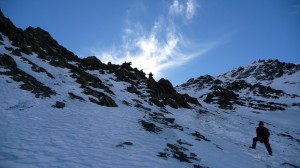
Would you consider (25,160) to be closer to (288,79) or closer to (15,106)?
(15,106)

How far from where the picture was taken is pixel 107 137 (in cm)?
1297

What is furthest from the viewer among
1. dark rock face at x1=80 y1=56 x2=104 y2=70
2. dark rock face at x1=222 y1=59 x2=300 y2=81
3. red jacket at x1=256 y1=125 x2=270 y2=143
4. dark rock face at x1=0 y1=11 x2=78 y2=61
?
dark rock face at x1=222 y1=59 x2=300 y2=81

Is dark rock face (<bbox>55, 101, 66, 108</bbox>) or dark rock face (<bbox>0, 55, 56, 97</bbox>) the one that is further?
dark rock face (<bbox>0, 55, 56, 97</bbox>)

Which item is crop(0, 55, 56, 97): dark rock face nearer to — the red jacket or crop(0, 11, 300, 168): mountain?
crop(0, 11, 300, 168): mountain

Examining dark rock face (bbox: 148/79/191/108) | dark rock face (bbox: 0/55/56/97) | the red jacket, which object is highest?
dark rock face (bbox: 148/79/191/108)

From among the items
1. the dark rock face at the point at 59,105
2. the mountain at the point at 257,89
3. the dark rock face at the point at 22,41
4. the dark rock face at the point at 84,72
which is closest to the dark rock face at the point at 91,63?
the dark rock face at the point at 84,72

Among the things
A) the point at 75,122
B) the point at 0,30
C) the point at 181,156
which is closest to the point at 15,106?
the point at 75,122

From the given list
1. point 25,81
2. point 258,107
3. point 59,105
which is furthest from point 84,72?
point 258,107

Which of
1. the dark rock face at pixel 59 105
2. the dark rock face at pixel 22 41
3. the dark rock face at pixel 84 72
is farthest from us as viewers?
the dark rock face at pixel 22 41

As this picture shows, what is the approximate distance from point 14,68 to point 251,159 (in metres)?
25.6

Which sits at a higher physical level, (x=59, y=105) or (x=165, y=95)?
(x=165, y=95)

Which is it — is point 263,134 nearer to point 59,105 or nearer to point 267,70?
point 59,105

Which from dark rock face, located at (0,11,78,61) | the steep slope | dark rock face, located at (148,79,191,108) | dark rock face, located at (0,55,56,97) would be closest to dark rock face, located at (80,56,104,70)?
dark rock face, located at (0,11,78,61)

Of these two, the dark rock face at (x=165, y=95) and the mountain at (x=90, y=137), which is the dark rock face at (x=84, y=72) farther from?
the mountain at (x=90, y=137)
